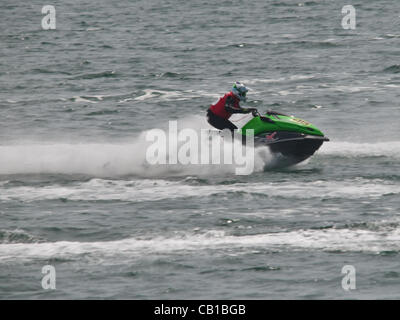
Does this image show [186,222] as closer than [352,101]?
Yes

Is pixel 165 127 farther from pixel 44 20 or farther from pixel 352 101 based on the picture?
pixel 44 20

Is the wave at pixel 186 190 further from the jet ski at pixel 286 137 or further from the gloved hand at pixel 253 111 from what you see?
the gloved hand at pixel 253 111

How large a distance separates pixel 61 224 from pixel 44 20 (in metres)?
49.1

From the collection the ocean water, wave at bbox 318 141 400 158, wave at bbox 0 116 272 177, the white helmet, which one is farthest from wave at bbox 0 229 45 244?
wave at bbox 318 141 400 158

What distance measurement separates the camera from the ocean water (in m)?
14.0

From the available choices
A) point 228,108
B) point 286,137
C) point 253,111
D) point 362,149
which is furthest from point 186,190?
point 362,149

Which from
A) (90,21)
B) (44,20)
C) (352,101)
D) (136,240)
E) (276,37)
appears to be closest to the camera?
(136,240)

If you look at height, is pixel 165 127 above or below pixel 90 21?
below

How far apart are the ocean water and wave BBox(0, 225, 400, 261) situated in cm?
4

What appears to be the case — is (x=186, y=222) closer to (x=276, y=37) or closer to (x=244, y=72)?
(x=244, y=72)

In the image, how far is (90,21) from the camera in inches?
2356

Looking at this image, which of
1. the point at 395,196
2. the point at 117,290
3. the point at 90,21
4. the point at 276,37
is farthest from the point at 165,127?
the point at 90,21
